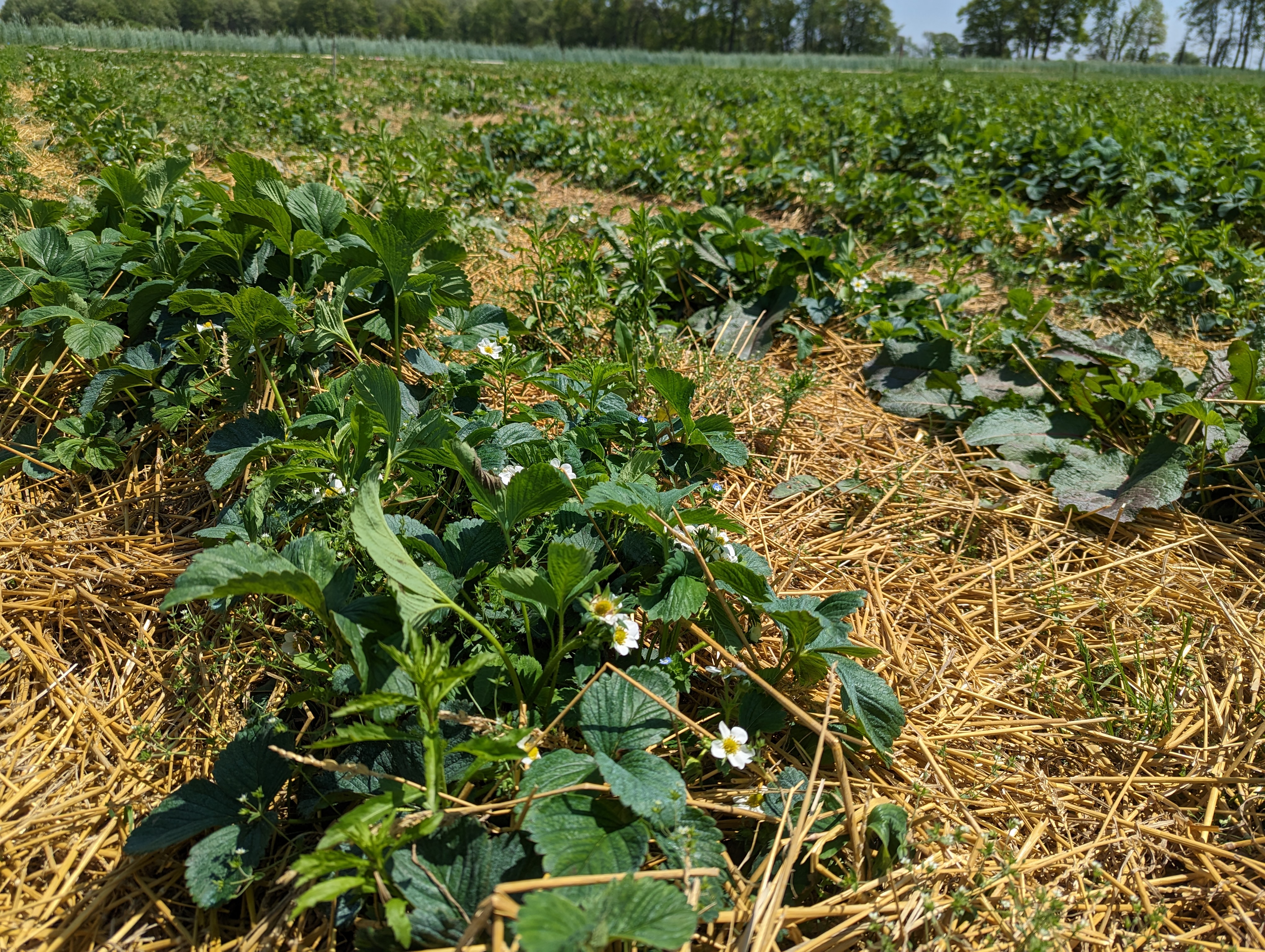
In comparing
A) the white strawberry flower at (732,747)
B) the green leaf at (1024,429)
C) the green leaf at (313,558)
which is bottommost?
the white strawberry flower at (732,747)

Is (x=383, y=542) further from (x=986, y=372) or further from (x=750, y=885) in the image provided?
(x=986, y=372)

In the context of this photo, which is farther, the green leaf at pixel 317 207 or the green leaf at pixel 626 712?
the green leaf at pixel 317 207

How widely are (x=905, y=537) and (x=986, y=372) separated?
0.99m

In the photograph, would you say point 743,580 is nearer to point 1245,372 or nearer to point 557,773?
point 557,773

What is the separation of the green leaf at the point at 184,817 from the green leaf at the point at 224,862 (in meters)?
0.02

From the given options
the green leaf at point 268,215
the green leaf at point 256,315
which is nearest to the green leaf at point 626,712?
the green leaf at point 256,315

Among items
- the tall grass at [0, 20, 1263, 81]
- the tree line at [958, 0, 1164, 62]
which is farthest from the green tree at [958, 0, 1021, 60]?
the tall grass at [0, 20, 1263, 81]

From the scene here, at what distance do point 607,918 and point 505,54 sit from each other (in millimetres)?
34275

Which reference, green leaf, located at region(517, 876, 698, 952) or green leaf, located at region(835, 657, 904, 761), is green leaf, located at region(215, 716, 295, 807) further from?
green leaf, located at region(835, 657, 904, 761)

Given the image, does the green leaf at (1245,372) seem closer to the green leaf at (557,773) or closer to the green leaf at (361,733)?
the green leaf at (557,773)

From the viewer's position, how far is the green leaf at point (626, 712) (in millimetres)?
1155

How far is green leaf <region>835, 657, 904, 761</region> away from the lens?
1.28 meters

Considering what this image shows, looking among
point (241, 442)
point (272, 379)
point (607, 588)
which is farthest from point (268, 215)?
point (607, 588)

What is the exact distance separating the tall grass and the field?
15.8m
